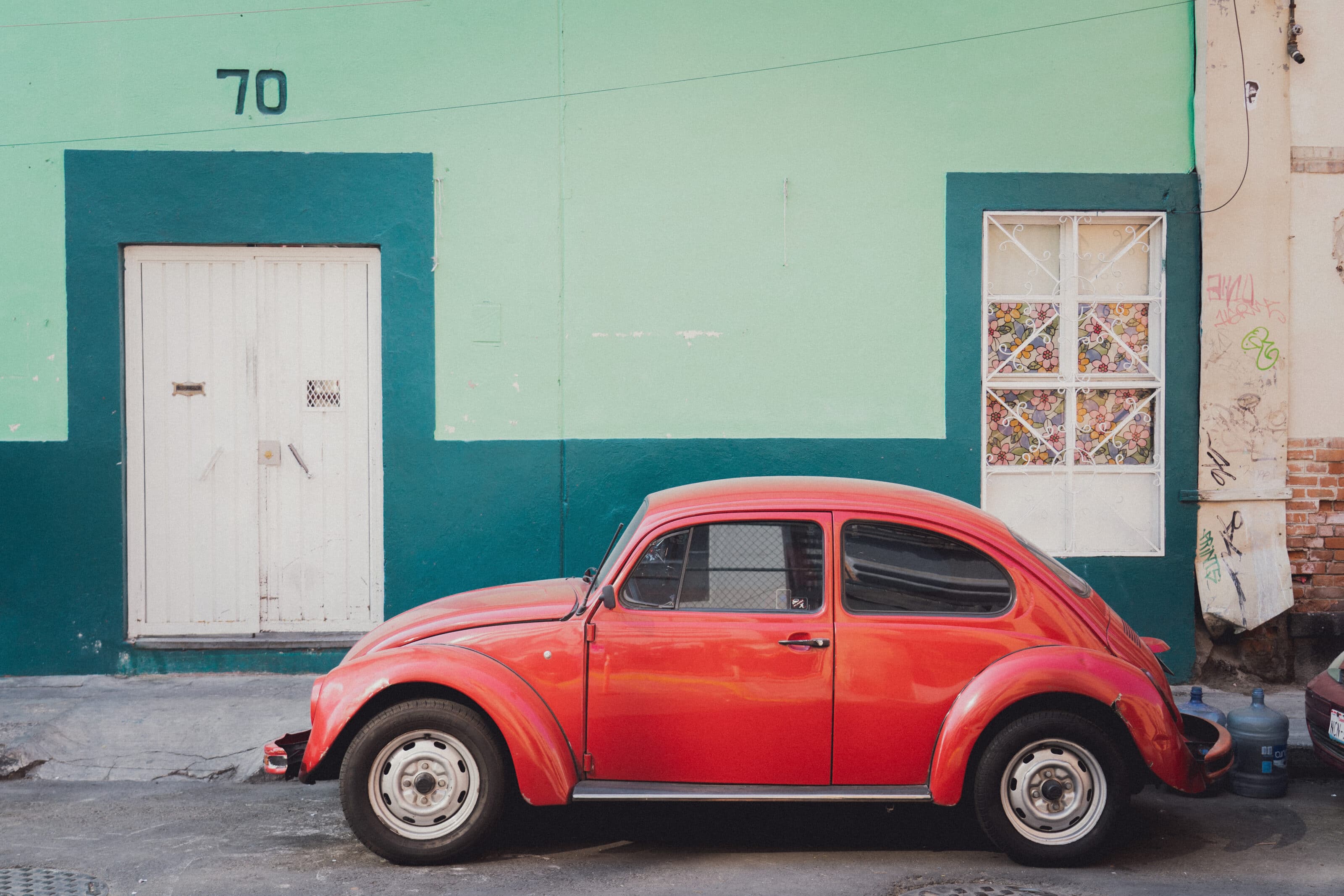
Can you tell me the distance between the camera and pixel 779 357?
7.43m

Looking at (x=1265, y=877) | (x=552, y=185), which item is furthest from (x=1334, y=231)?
(x=552, y=185)

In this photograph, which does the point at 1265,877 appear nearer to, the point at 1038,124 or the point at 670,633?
the point at 670,633

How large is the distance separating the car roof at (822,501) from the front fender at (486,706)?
3.15ft

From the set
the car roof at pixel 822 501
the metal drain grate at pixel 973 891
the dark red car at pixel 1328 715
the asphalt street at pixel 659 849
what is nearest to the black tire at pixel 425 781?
the asphalt street at pixel 659 849

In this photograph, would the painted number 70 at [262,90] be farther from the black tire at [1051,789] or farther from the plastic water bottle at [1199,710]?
the plastic water bottle at [1199,710]

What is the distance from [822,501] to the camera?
448cm

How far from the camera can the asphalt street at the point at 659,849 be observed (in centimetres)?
416

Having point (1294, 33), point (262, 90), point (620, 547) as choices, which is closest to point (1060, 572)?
point (620, 547)

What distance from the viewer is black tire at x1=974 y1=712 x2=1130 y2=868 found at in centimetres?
421

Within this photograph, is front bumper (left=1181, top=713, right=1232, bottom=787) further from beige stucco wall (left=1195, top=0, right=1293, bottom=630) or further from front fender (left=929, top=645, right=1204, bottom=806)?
beige stucco wall (left=1195, top=0, right=1293, bottom=630)

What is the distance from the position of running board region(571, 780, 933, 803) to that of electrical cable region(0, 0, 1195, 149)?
4969 mm

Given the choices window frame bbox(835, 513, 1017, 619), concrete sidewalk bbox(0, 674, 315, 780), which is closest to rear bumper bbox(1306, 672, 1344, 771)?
window frame bbox(835, 513, 1017, 619)

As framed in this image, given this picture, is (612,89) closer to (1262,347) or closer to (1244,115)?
(1244,115)

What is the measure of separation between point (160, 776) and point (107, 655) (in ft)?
6.66
